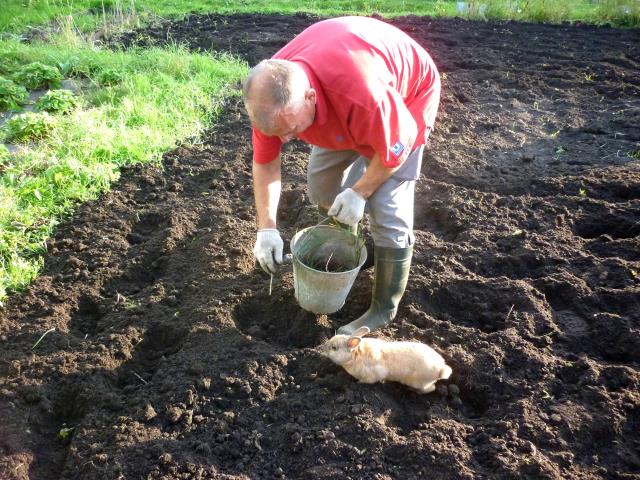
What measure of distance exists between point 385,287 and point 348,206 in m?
0.66

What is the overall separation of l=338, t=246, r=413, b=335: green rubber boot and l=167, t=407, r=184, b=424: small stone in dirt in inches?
39.7

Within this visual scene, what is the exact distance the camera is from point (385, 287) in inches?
133

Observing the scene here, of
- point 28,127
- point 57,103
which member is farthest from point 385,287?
point 57,103

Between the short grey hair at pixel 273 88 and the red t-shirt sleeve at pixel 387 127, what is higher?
the short grey hair at pixel 273 88

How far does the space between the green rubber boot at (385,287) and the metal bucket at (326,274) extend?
123mm

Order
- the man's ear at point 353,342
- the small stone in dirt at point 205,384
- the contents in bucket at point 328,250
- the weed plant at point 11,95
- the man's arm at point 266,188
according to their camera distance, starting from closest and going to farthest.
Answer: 1. the man's ear at point 353,342
2. the small stone in dirt at point 205,384
3. the man's arm at point 266,188
4. the contents in bucket at point 328,250
5. the weed plant at point 11,95

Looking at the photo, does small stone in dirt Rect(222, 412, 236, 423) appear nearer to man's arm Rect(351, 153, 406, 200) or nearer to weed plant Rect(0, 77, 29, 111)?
man's arm Rect(351, 153, 406, 200)

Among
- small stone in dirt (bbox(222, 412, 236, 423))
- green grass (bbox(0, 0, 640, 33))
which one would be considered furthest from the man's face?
green grass (bbox(0, 0, 640, 33))

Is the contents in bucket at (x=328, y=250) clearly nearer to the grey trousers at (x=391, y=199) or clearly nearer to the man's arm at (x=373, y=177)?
the grey trousers at (x=391, y=199)

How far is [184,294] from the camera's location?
3.75 metres

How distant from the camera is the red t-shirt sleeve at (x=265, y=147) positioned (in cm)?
308

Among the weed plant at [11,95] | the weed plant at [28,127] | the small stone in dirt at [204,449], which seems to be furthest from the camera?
the weed plant at [11,95]

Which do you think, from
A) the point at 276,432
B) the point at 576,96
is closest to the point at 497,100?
the point at 576,96

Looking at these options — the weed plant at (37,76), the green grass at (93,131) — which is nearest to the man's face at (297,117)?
the green grass at (93,131)
